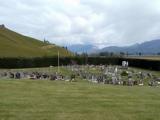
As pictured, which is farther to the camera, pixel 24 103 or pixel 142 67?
pixel 142 67

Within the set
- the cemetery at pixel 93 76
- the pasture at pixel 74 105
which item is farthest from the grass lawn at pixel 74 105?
the cemetery at pixel 93 76

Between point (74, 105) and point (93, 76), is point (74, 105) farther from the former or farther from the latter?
point (93, 76)

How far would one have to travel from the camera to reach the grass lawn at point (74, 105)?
1243cm

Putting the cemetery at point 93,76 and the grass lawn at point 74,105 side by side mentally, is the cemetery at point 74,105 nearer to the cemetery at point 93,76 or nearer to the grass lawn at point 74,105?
the grass lawn at point 74,105

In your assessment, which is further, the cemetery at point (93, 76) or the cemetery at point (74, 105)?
the cemetery at point (93, 76)

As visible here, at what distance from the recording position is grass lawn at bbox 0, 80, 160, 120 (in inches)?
489

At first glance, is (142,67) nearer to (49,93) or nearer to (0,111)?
(49,93)

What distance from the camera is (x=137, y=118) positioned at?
40.8 feet

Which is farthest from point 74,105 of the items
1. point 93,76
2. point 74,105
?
point 93,76

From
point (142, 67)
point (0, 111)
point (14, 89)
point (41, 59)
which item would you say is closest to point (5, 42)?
point (41, 59)

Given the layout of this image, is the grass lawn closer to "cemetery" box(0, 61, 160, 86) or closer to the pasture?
the pasture

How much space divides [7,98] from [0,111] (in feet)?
7.71

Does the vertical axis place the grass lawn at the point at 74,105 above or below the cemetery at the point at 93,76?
below

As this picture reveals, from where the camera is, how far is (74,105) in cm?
1409
